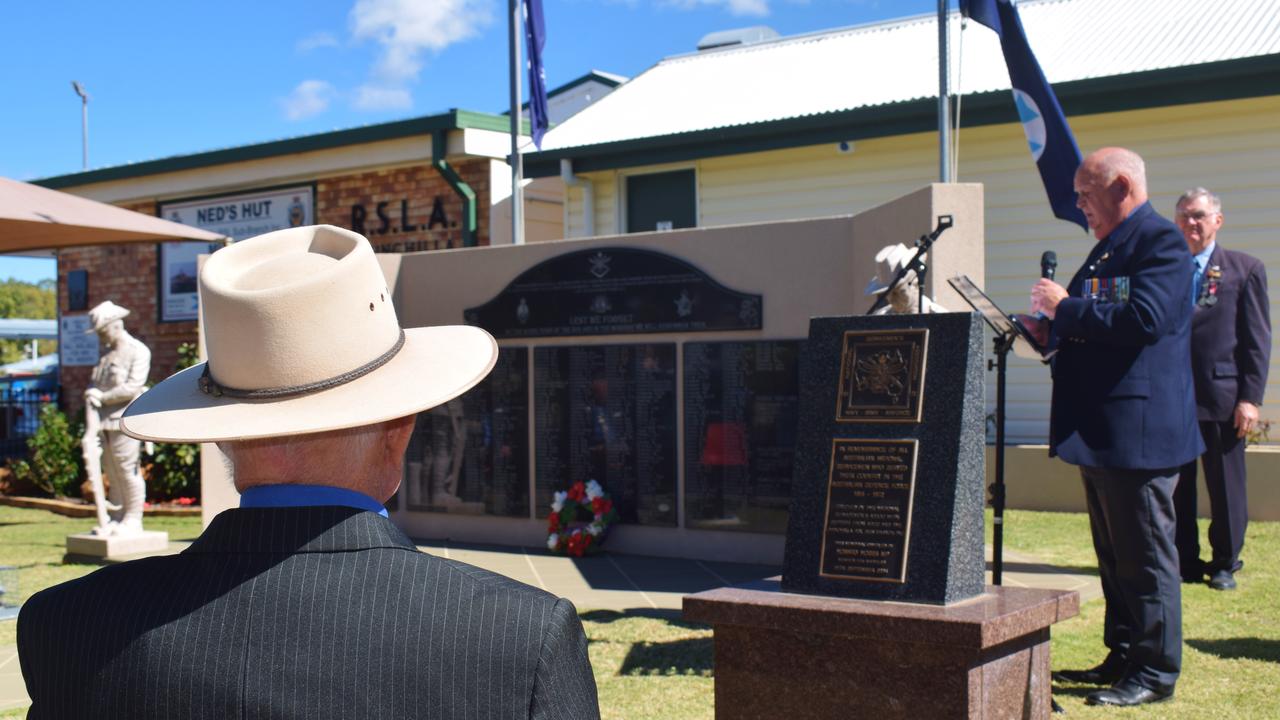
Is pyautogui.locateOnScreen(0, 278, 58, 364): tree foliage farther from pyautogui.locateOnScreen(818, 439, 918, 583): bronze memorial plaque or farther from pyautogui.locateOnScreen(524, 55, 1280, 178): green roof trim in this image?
pyautogui.locateOnScreen(818, 439, 918, 583): bronze memorial plaque

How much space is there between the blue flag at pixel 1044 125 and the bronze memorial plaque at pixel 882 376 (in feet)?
10.6

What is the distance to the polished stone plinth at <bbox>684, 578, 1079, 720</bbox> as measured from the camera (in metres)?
3.86

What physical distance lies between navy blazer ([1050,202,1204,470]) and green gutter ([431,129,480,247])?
9.77 metres

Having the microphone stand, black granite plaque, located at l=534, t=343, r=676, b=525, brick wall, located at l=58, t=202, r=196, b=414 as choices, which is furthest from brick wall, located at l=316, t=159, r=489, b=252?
the microphone stand

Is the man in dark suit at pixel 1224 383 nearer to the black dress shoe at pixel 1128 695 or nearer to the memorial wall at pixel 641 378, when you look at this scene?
the memorial wall at pixel 641 378

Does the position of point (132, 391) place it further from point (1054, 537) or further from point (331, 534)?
point (331, 534)

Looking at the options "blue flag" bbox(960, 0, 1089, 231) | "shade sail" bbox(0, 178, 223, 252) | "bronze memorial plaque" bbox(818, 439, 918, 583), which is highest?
"blue flag" bbox(960, 0, 1089, 231)

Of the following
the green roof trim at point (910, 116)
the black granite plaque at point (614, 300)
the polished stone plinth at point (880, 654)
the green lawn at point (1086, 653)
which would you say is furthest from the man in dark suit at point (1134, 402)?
the green roof trim at point (910, 116)


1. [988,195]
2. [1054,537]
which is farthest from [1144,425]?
[988,195]

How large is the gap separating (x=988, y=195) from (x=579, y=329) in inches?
182

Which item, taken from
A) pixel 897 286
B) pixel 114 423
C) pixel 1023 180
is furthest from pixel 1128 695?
pixel 114 423

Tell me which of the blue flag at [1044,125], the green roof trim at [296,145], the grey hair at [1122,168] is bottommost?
the grey hair at [1122,168]

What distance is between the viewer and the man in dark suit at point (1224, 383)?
287 inches

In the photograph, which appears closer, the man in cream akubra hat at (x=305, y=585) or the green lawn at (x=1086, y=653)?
the man in cream akubra hat at (x=305, y=585)
